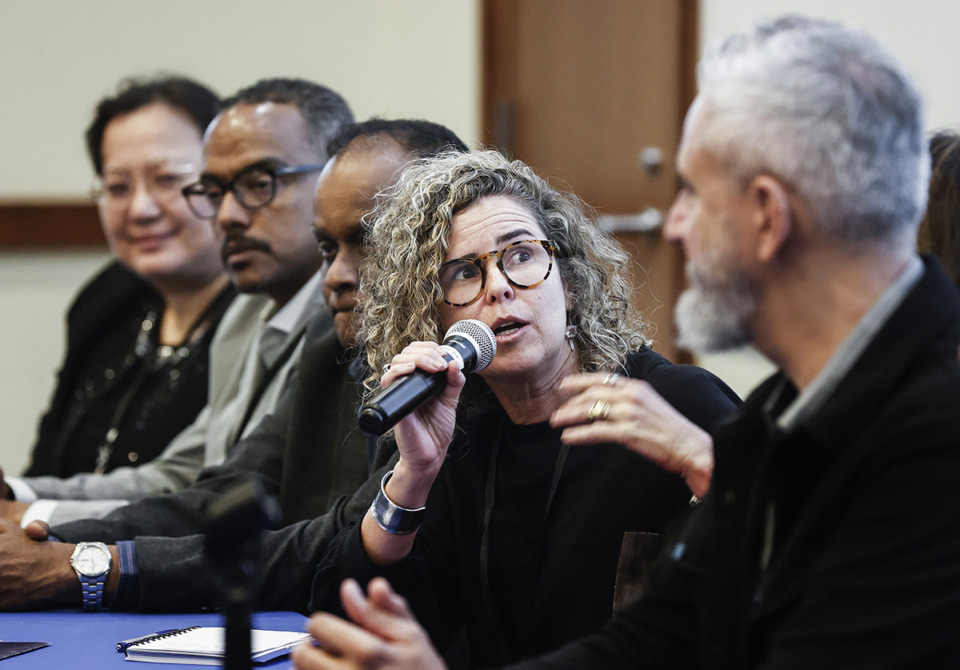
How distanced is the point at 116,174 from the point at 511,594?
242cm

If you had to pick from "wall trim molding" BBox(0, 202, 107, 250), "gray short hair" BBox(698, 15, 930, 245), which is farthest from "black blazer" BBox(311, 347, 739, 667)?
"wall trim molding" BBox(0, 202, 107, 250)

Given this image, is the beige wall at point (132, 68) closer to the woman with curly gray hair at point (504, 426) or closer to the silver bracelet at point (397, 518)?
the woman with curly gray hair at point (504, 426)

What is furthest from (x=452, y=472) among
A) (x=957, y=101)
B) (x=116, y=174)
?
(x=957, y=101)

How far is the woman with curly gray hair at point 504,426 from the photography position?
1.76 meters

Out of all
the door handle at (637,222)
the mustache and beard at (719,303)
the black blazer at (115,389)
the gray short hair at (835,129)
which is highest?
the gray short hair at (835,129)

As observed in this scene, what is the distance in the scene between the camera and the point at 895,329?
1093 millimetres

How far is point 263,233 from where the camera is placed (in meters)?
2.86

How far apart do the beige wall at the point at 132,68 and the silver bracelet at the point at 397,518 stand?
10.6ft

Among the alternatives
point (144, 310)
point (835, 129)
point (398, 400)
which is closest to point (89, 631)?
point (398, 400)

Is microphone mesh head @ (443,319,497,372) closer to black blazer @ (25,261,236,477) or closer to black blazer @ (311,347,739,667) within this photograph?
black blazer @ (311,347,739,667)

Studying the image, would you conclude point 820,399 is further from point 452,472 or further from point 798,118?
point 452,472

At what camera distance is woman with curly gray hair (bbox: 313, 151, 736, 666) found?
69.5 inches

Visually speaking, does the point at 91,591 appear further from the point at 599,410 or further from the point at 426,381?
the point at 599,410

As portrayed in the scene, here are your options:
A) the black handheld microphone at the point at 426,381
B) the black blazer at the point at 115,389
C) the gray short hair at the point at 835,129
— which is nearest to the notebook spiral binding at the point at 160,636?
the black handheld microphone at the point at 426,381
